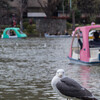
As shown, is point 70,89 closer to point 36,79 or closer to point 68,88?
point 68,88

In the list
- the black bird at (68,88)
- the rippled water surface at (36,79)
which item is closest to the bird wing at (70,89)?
the black bird at (68,88)

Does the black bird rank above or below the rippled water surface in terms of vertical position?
above

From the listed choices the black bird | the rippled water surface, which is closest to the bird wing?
the black bird

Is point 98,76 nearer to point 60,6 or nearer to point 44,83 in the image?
point 44,83

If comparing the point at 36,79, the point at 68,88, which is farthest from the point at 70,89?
the point at 36,79

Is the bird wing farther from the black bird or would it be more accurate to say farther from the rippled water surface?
the rippled water surface

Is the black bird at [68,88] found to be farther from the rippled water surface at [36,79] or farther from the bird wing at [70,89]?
the rippled water surface at [36,79]

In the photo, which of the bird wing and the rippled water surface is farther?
the rippled water surface

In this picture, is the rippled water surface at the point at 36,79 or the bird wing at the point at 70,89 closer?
the bird wing at the point at 70,89

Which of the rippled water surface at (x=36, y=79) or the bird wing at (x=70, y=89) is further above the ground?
the bird wing at (x=70, y=89)

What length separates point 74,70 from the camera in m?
18.9

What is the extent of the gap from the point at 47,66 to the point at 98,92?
7980mm

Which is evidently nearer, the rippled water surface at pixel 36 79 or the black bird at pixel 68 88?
the black bird at pixel 68 88

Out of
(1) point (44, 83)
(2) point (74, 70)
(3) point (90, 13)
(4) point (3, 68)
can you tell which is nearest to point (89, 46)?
(2) point (74, 70)
